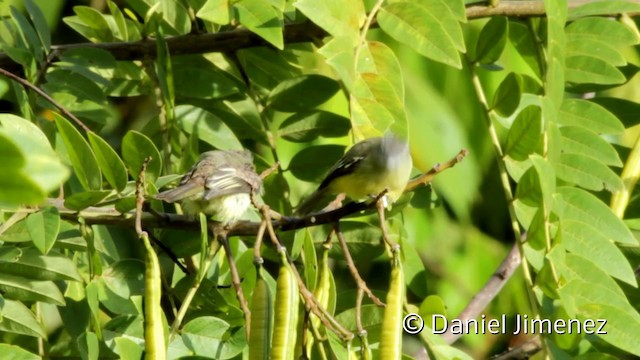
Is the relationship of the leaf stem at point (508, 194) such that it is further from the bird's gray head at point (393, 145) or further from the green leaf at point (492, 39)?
the bird's gray head at point (393, 145)

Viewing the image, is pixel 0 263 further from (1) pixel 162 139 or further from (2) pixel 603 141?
(2) pixel 603 141

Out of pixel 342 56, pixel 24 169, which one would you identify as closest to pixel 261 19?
pixel 342 56

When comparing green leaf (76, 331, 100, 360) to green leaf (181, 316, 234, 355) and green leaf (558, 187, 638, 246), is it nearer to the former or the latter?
green leaf (181, 316, 234, 355)

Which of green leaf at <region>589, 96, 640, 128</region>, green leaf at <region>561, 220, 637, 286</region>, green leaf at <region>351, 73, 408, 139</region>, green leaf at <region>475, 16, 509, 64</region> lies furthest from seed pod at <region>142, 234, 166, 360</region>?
green leaf at <region>589, 96, 640, 128</region>

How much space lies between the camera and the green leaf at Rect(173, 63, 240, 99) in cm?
209

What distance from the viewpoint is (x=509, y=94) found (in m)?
2.02

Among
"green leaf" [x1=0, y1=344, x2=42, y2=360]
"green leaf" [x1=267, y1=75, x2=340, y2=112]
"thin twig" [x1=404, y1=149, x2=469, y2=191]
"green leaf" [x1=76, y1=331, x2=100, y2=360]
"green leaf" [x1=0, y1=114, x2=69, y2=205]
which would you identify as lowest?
"green leaf" [x1=0, y1=114, x2=69, y2=205]

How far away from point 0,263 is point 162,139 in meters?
0.59

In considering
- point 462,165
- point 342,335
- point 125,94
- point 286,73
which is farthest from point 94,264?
point 462,165

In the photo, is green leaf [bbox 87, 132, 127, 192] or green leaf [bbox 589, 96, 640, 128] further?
green leaf [bbox 589, 96, 640, 128]

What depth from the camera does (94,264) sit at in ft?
5.22

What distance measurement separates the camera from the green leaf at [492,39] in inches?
83.3

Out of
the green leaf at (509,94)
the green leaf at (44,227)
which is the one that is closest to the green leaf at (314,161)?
the green leaf at (509,94)

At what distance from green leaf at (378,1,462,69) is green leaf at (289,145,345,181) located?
1.52ft
